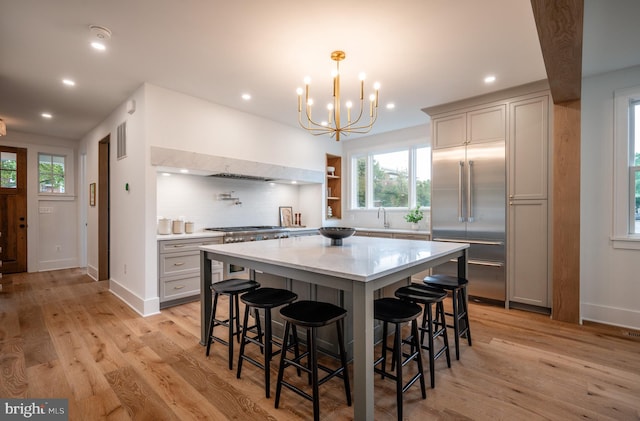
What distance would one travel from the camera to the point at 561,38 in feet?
6.52

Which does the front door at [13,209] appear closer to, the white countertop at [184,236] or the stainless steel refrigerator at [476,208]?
the white countertop at [184,236]

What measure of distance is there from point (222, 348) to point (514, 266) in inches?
133

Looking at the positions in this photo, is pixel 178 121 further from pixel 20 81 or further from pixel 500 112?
pixel 500 112

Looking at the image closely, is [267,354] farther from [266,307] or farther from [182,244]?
[182,244]

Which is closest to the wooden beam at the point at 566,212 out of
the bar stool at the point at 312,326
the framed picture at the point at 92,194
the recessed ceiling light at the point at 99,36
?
the bar stool at the point at 312,326

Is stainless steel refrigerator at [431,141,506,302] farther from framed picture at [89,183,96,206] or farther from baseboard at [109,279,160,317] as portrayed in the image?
framed picture at [89,183,96,206]

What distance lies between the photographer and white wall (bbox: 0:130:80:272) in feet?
Answer: 19.0

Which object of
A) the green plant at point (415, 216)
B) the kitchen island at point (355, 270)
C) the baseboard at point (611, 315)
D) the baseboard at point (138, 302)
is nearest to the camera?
the kitchen island at point (355, 270)

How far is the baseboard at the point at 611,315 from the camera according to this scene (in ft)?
10.1

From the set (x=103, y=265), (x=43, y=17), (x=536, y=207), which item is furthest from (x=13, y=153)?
(x=536, y=207)

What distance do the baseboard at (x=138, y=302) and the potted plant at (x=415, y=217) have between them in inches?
149

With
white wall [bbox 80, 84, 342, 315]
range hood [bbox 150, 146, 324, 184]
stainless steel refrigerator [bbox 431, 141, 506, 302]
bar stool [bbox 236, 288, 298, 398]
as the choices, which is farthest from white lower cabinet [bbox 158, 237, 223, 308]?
stainless steel refrigerator [bbox 431, 141, 506, 302]

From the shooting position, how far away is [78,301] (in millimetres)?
4016

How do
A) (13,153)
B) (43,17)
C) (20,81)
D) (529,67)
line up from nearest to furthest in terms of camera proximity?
(43,17) → (529,67) → (20,81) → (13,153)
